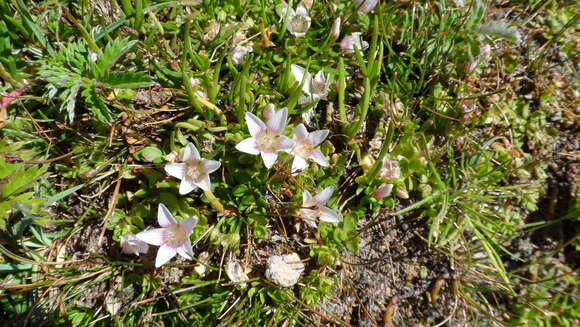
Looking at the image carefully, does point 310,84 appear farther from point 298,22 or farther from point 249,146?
point 249,146

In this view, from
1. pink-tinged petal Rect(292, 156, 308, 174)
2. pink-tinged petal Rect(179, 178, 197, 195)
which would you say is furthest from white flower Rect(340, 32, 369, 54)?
pink-tinged petal Rect(179, 178, 197, 195)

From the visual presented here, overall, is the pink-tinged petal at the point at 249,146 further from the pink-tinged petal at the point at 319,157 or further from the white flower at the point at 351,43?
the white flower at the point at 351,43

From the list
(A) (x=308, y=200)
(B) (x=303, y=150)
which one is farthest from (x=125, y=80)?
(A) (x=308, y=200)

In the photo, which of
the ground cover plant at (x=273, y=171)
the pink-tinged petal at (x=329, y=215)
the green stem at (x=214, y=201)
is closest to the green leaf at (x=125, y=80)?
the ground cover plant at (x=273, y=171)

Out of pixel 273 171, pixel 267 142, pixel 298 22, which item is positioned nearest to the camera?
pixel 267 142

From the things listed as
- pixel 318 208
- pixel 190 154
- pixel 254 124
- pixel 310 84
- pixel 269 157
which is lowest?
pixel 318 208

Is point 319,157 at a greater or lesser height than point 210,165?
greater

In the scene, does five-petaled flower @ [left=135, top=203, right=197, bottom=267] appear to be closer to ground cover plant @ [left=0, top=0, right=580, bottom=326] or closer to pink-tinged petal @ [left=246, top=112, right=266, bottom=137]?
ground cover plant @ [left=0, top=0, right=580, bottom=326]
